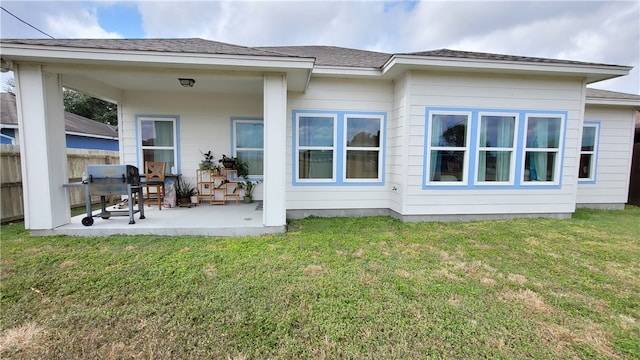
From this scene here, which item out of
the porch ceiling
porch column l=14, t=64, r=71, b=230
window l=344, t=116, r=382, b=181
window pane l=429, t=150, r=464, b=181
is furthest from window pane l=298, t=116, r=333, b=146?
porch column l=14, t=64, r=71, b=230

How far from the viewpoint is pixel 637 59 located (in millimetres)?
10609

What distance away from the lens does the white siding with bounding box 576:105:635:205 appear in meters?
6.40

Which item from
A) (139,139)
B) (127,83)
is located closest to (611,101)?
(127,83)

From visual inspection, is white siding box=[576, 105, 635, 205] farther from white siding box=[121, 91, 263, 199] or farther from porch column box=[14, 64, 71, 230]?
porch column box=[14, 64, 71, 230]

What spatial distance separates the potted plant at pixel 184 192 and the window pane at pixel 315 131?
2774 mm

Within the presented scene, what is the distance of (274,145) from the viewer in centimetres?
414

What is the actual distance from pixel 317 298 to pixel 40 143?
440 cm

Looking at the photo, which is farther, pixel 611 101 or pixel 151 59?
pixel 611 101

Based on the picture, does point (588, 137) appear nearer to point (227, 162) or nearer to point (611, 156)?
point (611, 156)

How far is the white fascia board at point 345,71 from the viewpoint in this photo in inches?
194

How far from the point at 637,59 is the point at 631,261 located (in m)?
12.7

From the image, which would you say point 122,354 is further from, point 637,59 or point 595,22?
point 637,59

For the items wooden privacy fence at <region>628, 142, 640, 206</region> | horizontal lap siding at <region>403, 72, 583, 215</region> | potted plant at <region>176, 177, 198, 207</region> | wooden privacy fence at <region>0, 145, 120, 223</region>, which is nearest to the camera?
wooden privacy fence at <region>0, 145, 120, 223</region>

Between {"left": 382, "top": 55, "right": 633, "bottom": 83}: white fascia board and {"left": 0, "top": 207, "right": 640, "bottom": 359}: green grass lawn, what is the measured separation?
2862mm
